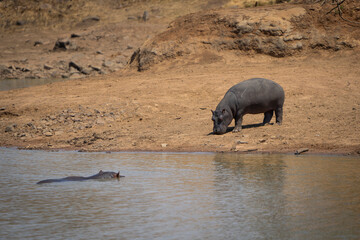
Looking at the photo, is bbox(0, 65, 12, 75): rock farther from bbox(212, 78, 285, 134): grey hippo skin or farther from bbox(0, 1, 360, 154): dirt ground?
bbox(212, 78, 285, 134): grey hippo skin

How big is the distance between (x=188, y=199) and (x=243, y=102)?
203 inches

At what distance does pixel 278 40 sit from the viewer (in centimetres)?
2072

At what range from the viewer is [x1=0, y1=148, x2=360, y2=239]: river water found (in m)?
6.42

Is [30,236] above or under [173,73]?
under

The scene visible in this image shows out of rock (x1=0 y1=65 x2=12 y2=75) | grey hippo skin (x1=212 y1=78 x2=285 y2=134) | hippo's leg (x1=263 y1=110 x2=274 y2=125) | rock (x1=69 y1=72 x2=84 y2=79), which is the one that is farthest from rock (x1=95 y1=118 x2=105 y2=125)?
rock (x1=0 y1=65 x2=12 y2=75)

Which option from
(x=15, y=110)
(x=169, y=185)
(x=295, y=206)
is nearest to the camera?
(x=295, y=206)

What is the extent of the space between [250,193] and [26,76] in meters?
27.1

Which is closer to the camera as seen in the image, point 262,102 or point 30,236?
point 30,236

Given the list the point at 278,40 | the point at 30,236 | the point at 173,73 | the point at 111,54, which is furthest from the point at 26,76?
the point at 30,236

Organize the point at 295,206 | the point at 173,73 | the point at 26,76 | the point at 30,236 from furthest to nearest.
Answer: the point at 26,76 → the point at 173,73 → the point at 295,206 → the point at 30,236

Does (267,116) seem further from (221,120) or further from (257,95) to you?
(221,120)

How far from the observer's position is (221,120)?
496 inches

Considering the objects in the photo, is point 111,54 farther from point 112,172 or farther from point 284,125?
point 112,172

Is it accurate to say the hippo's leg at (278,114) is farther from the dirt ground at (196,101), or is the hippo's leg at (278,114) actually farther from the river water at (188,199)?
the river water at (188,199)
